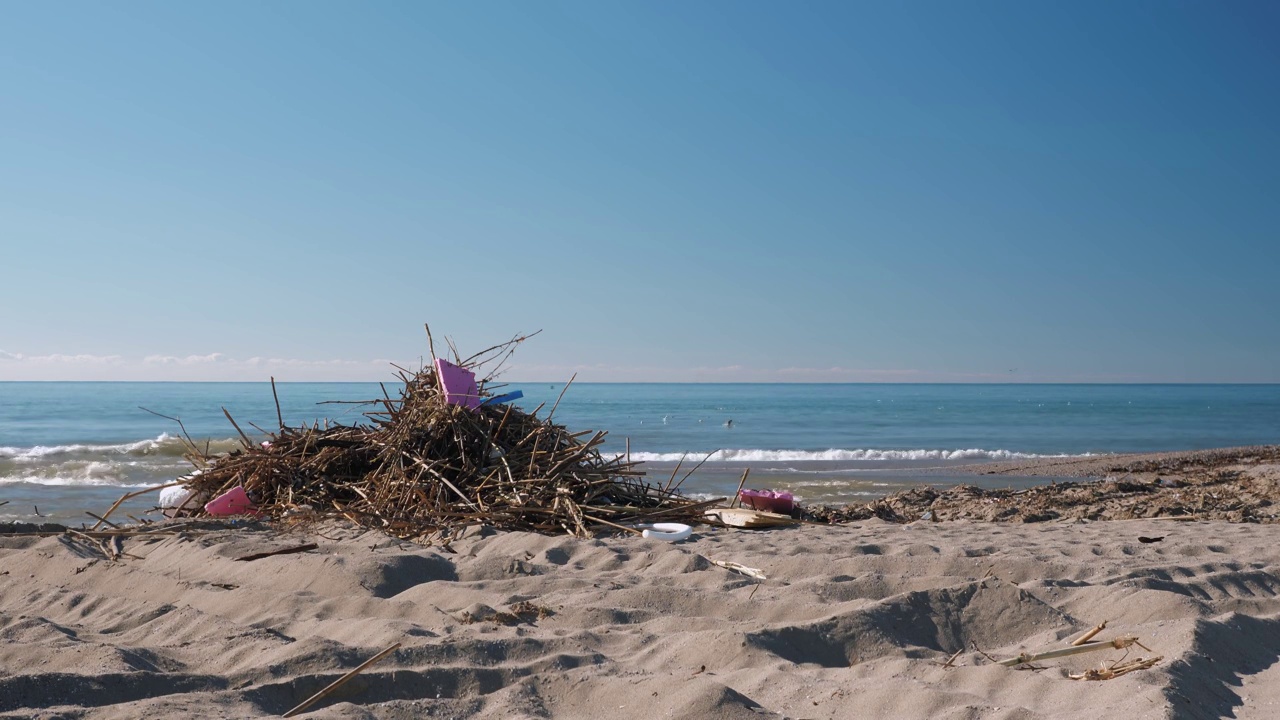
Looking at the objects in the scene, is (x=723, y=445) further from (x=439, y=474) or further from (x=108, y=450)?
(x=439, y=474)

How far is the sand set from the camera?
7.80ft

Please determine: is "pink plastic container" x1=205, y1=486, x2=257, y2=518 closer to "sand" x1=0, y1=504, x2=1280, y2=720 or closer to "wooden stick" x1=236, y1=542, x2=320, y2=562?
"sand" x1=0, y1=504, x2=1280, y2=720

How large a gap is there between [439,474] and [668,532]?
5.59 ft

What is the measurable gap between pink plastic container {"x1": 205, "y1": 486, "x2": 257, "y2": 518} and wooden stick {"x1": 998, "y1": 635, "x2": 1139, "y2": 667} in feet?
17.6

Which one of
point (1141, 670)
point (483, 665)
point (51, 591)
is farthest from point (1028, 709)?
point (51, 591)

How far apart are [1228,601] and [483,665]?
3262 mm

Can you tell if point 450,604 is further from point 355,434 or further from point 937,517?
point 937,517

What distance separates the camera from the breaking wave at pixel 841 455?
18.8m

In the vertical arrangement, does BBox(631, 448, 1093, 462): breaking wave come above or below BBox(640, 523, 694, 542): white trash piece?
below

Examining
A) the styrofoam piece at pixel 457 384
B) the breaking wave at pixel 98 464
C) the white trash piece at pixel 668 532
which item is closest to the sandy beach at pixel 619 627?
the white trash piece at pixel 668 532

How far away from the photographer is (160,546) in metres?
4.72

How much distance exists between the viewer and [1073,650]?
2.83 meters

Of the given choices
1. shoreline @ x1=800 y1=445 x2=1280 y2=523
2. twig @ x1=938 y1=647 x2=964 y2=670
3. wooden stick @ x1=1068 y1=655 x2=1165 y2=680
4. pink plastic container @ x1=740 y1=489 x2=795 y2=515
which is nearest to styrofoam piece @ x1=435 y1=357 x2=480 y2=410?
pink plastic container @ x1=740 y1=489 x2=795 y2=515

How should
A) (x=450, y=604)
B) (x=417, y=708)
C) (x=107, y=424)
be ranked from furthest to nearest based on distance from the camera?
1. (x=107, y=424)
2. (x=450, y=604)
3. (x=417, y=708)
